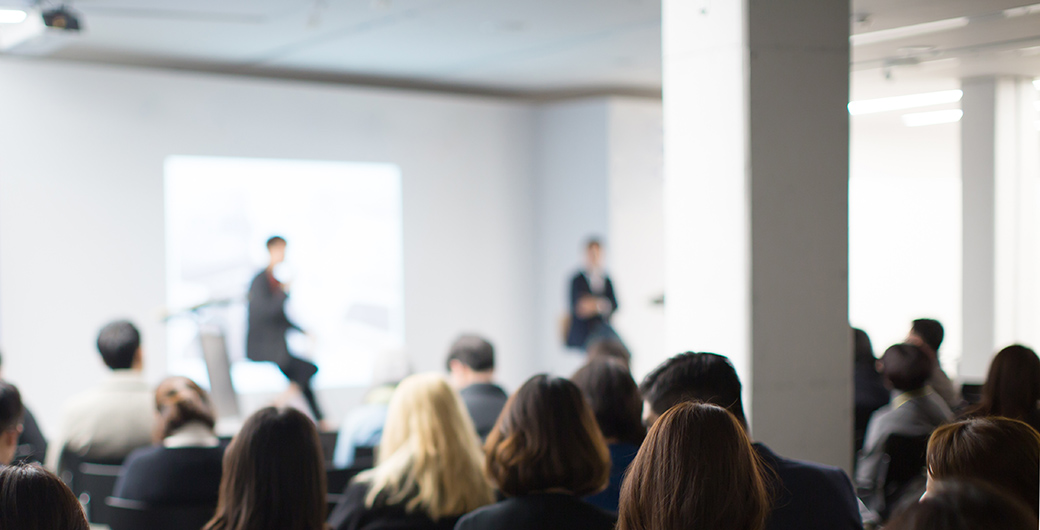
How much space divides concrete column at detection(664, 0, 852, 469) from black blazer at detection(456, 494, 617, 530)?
153 cm

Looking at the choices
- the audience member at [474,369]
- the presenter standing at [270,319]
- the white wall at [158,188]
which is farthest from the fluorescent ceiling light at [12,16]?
the audience member at [474,369]

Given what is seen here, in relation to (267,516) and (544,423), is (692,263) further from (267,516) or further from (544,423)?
(267,516)

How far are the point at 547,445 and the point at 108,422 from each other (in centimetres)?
283

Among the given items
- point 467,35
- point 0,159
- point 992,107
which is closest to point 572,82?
point 467,35

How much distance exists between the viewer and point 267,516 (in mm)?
2084

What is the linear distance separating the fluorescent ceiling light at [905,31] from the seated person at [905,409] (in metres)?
2.43

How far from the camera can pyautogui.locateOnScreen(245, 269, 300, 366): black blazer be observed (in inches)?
272

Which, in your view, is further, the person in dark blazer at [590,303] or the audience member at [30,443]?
the person in dark blazer at [590,303]

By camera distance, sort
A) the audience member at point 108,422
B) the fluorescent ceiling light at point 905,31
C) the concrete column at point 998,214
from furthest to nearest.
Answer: the concrete column at point 998,214, the fluorescent ceiling light at point 905,31, the audience member at point 108,422

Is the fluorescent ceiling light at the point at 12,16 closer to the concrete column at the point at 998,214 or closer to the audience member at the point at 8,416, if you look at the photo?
the audience member at the point at 8,416

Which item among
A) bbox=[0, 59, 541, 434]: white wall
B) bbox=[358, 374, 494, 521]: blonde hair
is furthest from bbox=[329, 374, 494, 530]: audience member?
bbox=[0, 59, 541, 434]: white wall

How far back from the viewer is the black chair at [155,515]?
325 centimetres

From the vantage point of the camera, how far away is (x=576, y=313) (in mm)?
8781

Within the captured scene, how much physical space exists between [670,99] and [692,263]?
67cm
